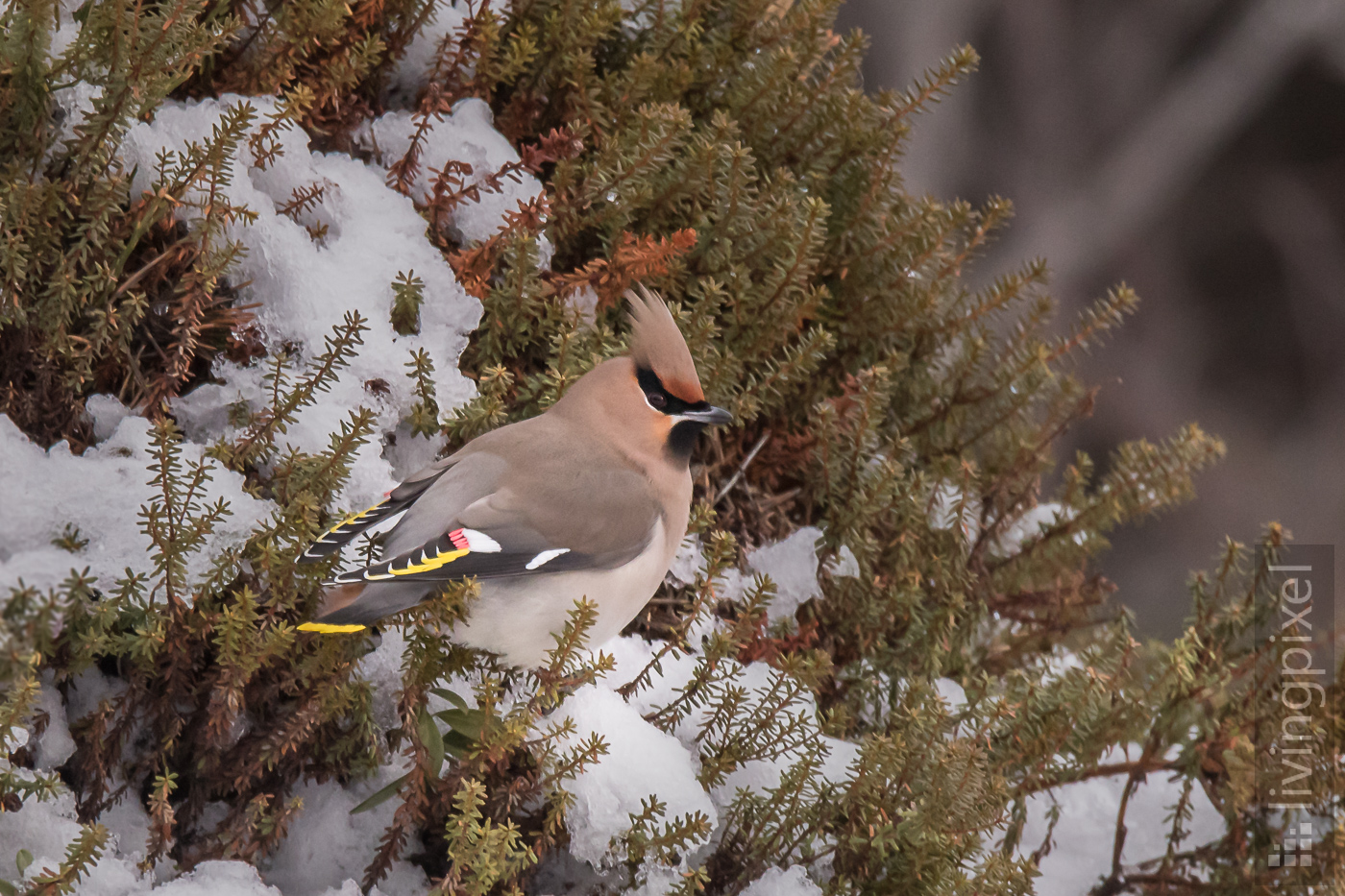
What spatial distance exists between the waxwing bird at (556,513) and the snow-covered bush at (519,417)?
0.09 meters

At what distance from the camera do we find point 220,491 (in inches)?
81.0

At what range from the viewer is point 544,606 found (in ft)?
7.50

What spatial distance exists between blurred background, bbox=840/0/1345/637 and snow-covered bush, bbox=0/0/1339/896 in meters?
5.15

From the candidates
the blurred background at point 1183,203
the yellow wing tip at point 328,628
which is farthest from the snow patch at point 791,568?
the blurred background at point 1183,203

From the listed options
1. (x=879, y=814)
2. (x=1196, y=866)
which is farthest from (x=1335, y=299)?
(x=879, y=814)

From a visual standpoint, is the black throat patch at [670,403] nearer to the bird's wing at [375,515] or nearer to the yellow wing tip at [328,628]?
the bird's wing at [375,515]

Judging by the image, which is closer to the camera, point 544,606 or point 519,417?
point 544,606

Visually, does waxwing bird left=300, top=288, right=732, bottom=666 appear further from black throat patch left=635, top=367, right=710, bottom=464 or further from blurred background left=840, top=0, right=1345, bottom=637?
blurred background left=840, top=0, right=1345, bottom=637

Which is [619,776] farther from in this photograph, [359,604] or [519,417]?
[519,417]

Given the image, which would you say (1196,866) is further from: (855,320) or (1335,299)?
(1335,299)

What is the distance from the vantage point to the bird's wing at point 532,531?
2.11 metres

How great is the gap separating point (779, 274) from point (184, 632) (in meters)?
1.36

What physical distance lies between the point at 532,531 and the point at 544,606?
0.44ft

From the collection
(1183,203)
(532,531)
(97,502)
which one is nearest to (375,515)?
(532,531)
